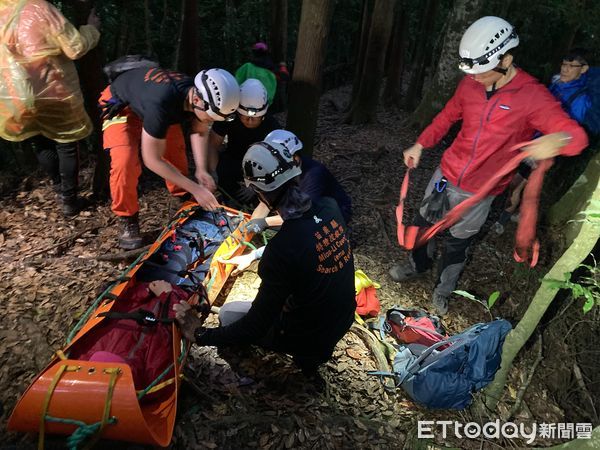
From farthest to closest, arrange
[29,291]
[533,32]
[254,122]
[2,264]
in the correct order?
[533,32]
[254,122]
[2,264]
[29,291]

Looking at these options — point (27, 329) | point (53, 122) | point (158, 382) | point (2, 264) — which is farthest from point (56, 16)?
point (158, 382)

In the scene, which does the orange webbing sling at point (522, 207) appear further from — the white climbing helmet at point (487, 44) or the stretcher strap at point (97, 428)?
the stretcher strap at point (97, 428)

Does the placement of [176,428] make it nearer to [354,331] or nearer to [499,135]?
[354,331]

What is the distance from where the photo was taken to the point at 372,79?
26.7 feet

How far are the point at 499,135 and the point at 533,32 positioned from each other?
12.2 metres

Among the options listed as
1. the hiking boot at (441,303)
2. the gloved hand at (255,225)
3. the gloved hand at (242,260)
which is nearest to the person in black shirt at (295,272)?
the gloved hand at (242,260)

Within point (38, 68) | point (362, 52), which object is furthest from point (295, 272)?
point (362, 52)

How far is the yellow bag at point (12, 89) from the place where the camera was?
3223mm

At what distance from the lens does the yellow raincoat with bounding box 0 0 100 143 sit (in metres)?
3.22

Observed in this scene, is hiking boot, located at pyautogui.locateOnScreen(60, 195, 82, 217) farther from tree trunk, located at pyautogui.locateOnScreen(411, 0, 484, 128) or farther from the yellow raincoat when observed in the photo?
tree trunk, located at pyautogui.locateOnScreen(411, 0, 484, 128)

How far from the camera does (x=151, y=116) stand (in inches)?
128

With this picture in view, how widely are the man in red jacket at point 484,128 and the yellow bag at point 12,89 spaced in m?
3.33

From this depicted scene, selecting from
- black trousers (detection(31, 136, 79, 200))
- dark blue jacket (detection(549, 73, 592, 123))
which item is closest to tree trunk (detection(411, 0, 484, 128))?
dark blue jacket (detection(549, 73, 592, 123))

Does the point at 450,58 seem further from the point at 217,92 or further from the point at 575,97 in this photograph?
the point at 217,92
